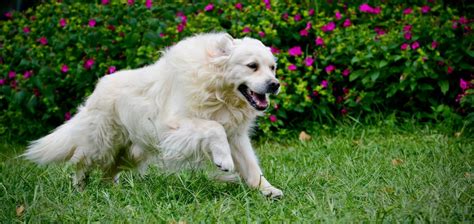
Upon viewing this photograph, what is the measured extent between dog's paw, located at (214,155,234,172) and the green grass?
0.58 ft

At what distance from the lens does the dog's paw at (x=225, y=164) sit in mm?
4320

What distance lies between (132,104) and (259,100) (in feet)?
3.39

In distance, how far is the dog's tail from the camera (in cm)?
542

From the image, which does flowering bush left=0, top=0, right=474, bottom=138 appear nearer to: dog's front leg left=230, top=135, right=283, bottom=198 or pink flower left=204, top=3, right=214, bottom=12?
pink flower left=204, top=3, right=214, bottom=12

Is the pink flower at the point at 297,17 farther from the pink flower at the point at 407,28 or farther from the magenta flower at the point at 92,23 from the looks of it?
the magenta flower at the point at 92,23

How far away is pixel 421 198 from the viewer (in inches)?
147

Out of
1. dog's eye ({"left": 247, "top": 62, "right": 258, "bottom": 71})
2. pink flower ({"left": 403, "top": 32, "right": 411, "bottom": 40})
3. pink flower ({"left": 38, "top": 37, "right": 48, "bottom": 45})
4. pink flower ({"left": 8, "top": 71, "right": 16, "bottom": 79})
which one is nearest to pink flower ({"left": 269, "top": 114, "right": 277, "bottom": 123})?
pink flower ({"left": 403, "top": 32, "right": 411, "bottom": 40})

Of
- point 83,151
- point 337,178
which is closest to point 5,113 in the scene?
point 83,151

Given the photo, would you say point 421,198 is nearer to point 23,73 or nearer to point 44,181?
point 44,181

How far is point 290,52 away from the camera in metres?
7.36

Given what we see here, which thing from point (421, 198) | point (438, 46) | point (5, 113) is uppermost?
point (421, 198)

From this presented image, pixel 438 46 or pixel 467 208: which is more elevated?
pixel 467 208

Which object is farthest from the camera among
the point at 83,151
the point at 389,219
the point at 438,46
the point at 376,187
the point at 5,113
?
the point at 5,113

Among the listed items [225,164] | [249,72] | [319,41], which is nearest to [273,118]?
[319,41]
